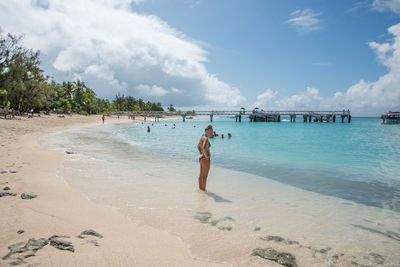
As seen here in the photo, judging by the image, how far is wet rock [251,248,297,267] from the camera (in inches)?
136

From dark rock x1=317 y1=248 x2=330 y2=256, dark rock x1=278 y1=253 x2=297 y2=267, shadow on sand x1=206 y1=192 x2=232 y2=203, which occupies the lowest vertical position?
shadow on sand x1=206 y1=192 x2=232 y2=203

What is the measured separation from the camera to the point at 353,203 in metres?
6.66

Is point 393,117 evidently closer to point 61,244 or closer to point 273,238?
point 273,238

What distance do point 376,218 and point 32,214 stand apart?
7.37 metres

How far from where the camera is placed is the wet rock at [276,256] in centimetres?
346

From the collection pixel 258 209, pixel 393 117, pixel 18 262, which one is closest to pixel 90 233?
pixel 18 262

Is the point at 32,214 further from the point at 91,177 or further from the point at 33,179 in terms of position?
the point at 91,177

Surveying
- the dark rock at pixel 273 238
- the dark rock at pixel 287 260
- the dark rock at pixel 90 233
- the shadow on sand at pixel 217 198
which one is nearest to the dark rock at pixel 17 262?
the dark rock at pixel 90 233

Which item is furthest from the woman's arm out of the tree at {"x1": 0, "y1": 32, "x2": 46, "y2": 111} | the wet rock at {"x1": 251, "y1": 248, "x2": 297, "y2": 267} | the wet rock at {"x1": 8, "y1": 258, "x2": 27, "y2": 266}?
the tree at {"x1": 0, "y1": 32, "x2": 46, "y2": 111}

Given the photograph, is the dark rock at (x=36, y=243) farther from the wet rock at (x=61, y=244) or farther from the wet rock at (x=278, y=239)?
the wet rock at (x=278, y=239)

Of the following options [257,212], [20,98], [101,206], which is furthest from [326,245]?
[20,98]

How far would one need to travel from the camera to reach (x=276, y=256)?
140 inches

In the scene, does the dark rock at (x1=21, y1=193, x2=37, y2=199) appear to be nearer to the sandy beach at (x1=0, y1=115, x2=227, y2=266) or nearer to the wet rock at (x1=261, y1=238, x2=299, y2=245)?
the sandy beach at (x1=0, y1=115, x2=227, y2=266)

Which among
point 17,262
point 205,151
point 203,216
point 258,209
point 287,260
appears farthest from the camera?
point 205,151
